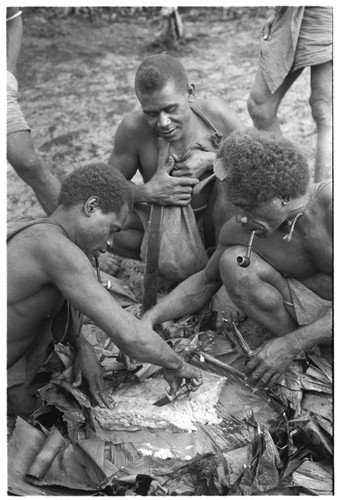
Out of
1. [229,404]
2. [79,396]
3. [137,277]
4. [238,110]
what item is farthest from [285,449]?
[238,110]

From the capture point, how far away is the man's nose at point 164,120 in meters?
3.73

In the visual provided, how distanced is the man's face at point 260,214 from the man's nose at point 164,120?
816mm

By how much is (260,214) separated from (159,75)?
3.32 ft

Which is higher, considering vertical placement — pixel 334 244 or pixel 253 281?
pixel 334 244

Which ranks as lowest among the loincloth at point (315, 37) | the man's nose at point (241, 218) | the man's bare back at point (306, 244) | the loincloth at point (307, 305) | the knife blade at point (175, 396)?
the knife blade at point (175, 396)

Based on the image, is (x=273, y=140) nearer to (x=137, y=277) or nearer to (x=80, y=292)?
(x=80, y=292)

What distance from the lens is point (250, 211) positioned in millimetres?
3090

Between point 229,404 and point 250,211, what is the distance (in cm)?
85

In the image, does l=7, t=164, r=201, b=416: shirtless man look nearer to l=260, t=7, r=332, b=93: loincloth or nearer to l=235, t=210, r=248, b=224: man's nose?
l=235, t=210, r=248, b=224: man's nose

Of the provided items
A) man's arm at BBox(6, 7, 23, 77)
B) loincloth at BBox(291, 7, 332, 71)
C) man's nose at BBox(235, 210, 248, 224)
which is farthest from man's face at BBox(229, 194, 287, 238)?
man's arm at BBox(6, 7, 23, 77)

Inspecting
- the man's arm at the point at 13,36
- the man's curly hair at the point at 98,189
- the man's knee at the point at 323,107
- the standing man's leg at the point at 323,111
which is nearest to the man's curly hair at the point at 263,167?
the man's curly hair at the point at 98,189

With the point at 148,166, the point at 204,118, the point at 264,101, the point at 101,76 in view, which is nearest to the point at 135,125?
the point at 148,166

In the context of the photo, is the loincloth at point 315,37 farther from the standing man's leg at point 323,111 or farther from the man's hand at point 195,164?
the man's hand at point 195,164

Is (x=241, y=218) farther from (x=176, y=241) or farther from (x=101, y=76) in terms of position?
(x=101, y=76)
